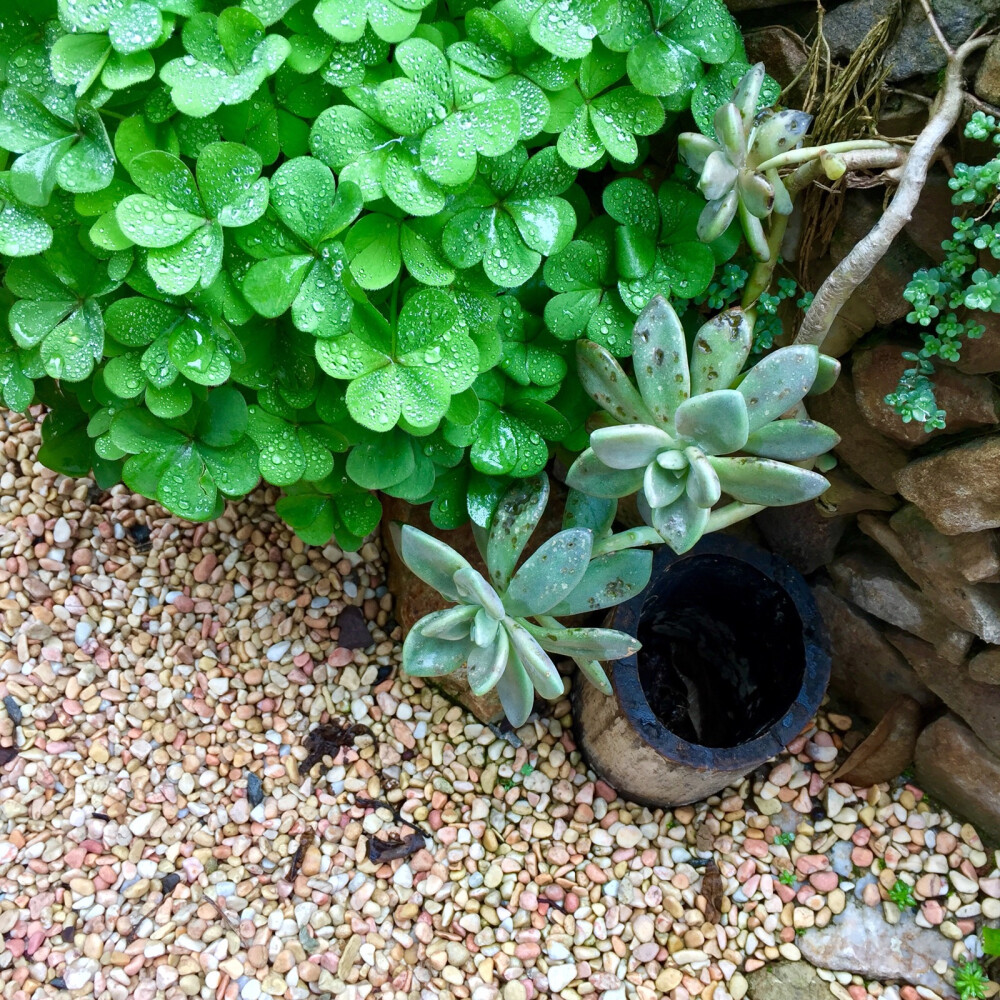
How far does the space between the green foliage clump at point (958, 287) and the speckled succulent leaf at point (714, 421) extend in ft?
0.98

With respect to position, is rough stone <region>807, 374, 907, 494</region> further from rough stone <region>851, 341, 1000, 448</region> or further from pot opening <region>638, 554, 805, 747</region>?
pot opening <region>638, 554, 805, 747</region>

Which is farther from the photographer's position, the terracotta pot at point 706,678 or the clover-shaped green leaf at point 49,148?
the terracotta pot at point 706,678

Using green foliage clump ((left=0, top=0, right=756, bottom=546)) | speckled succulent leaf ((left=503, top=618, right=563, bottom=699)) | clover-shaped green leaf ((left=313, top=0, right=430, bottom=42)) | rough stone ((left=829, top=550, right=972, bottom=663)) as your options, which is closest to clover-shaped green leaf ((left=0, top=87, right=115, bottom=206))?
green foliage clump ((left=0, top=0, right=756, bottom=546))

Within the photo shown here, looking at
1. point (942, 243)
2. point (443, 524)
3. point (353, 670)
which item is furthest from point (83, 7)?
point (353, 670)

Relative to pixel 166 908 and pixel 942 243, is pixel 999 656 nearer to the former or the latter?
pixel 942 243

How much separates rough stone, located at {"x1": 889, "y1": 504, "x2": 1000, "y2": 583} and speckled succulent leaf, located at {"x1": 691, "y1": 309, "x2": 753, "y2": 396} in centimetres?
57

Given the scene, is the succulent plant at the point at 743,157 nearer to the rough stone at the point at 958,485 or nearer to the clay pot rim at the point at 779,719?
the rough stone at the point at 958,485

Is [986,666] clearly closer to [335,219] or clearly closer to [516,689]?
[516,689]

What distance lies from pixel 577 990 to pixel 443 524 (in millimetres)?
914

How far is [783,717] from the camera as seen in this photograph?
1479 millimetres

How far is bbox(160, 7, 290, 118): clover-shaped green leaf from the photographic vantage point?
3.21 feet

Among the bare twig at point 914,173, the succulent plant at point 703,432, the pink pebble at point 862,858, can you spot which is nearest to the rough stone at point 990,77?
the bare twig at point 914,173

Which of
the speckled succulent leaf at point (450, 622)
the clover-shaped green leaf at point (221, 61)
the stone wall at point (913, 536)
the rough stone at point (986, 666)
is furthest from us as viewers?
the rough stone at point (986, 666)

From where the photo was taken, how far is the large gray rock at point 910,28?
1.14 meters
